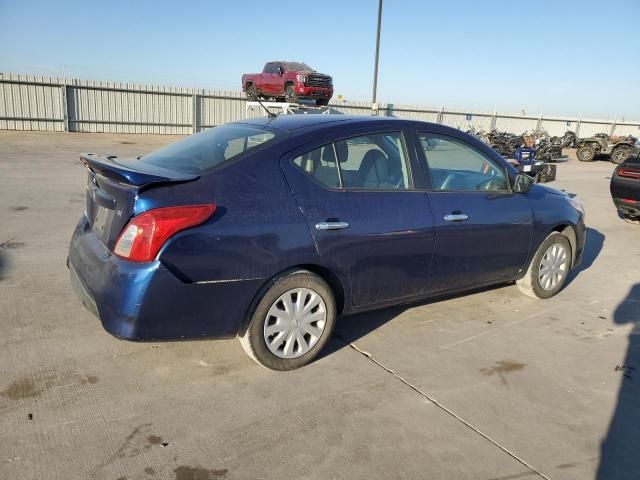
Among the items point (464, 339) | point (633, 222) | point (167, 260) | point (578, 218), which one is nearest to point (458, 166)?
point (464, 339)

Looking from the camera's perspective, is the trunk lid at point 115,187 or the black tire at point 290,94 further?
the black tire at point 290,94

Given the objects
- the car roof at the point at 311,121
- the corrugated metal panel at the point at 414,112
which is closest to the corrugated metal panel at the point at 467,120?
the corrugated metal panel at the point at 414,112

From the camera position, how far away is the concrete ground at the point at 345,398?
8.32 feet

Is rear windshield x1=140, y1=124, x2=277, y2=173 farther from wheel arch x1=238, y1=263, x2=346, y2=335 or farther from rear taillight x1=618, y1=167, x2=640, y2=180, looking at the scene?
rear taillight x1=618, y1=167, x2=640, y2=180

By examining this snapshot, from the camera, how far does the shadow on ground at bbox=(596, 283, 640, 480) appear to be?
2600 mm

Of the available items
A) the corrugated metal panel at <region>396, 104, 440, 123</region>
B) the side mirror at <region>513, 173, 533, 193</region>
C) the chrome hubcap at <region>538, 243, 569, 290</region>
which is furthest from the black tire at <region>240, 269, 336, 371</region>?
the corrugated metal panel at <region>396, 104, 440, 123</region>

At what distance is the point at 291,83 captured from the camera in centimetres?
2286

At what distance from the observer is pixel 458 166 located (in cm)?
429

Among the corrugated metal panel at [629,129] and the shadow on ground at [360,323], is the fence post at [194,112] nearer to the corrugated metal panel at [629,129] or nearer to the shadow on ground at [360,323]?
the shadow on ground at [360,323]

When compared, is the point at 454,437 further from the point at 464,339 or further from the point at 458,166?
the point at 458,166

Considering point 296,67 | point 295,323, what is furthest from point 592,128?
point 295,323

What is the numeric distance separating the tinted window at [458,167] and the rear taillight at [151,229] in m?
1.99

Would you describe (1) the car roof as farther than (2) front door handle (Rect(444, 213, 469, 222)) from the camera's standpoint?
No

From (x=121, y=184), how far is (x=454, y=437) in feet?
7.79
